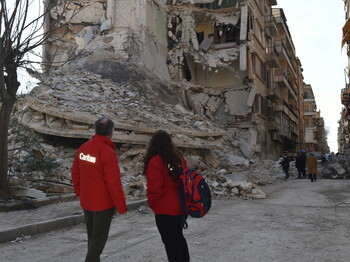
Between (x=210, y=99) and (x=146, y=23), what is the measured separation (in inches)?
309

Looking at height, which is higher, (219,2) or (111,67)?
(219,2)

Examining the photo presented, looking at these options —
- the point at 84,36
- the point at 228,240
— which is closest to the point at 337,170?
the point at 228,240

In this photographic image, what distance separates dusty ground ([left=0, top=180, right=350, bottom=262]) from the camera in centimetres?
416

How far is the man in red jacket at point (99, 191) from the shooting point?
2.97 m

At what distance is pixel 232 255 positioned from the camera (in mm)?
4156

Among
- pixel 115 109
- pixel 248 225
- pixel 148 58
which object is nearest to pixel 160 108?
pixel 115 109

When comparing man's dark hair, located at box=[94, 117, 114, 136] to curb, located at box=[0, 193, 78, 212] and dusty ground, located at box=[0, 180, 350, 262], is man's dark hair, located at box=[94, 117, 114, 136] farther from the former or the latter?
curb, located at box=[0, 193, 78, 212]

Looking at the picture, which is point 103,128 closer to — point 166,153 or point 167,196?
point 166,153

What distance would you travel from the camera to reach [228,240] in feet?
16.3

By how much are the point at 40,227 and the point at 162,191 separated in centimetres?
327

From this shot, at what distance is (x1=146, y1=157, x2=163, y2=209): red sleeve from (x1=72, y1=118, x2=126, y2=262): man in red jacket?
26 cm

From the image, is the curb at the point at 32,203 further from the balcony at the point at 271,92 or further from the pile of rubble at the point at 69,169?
the balcony at the point at 271,92

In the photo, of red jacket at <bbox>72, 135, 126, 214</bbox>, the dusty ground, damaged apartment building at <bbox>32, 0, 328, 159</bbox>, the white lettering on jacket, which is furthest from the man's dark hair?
damaged apartment building at <bbox>32, 0, 328, 159</bbox>

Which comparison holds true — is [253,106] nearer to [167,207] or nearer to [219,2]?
[219,2]
